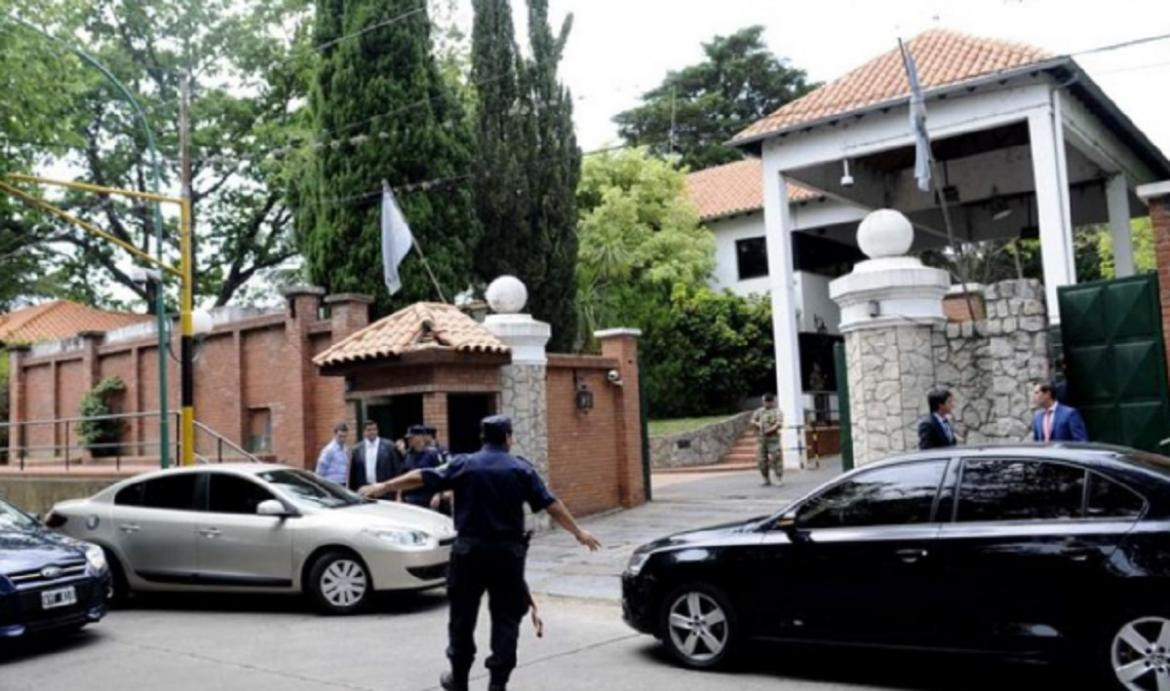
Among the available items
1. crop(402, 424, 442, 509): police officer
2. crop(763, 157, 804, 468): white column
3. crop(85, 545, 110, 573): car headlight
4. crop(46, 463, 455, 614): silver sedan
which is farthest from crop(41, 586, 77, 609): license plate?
crop(763, 157, 804, 468): white column

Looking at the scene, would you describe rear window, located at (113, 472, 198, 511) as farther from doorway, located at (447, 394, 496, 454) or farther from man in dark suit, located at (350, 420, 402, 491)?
doorway, located at (447, 394, 496, 454)

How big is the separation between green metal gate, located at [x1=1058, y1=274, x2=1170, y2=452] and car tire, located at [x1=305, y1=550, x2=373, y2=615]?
7444mm

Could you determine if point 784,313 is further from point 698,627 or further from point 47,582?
point 47,582

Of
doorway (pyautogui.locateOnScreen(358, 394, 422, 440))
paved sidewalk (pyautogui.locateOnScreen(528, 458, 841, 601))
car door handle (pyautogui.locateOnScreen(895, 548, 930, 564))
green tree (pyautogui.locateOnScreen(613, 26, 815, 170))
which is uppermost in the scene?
green tree (pyautogui.locateOnScreen(613, 26, 815, 170))

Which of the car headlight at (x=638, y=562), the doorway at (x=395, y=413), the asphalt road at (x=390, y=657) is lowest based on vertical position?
the asphalt road at (x=390, y=657)

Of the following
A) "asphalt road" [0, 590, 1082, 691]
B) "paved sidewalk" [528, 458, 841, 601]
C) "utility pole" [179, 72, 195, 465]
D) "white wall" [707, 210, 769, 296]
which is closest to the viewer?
"asphalt road" [0, 590, 1082, 691]

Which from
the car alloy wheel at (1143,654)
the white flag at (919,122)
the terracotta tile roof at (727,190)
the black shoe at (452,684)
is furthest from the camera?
the terracotta tile roof at (727,190)

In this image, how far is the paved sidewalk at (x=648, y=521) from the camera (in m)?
10.8

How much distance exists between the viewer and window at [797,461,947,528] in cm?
634

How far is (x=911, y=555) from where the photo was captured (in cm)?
614

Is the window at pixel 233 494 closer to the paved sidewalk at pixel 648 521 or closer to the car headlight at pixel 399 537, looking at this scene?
the car headlight at pixel 399 537

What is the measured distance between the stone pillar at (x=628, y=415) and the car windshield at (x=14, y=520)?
8.79 metres

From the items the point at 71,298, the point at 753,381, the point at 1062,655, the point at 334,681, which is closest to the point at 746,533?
the point at 1062,655

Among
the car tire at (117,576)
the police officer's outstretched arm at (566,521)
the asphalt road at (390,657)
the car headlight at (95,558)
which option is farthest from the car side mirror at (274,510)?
the police officer's outstretched arm at (566,521)
